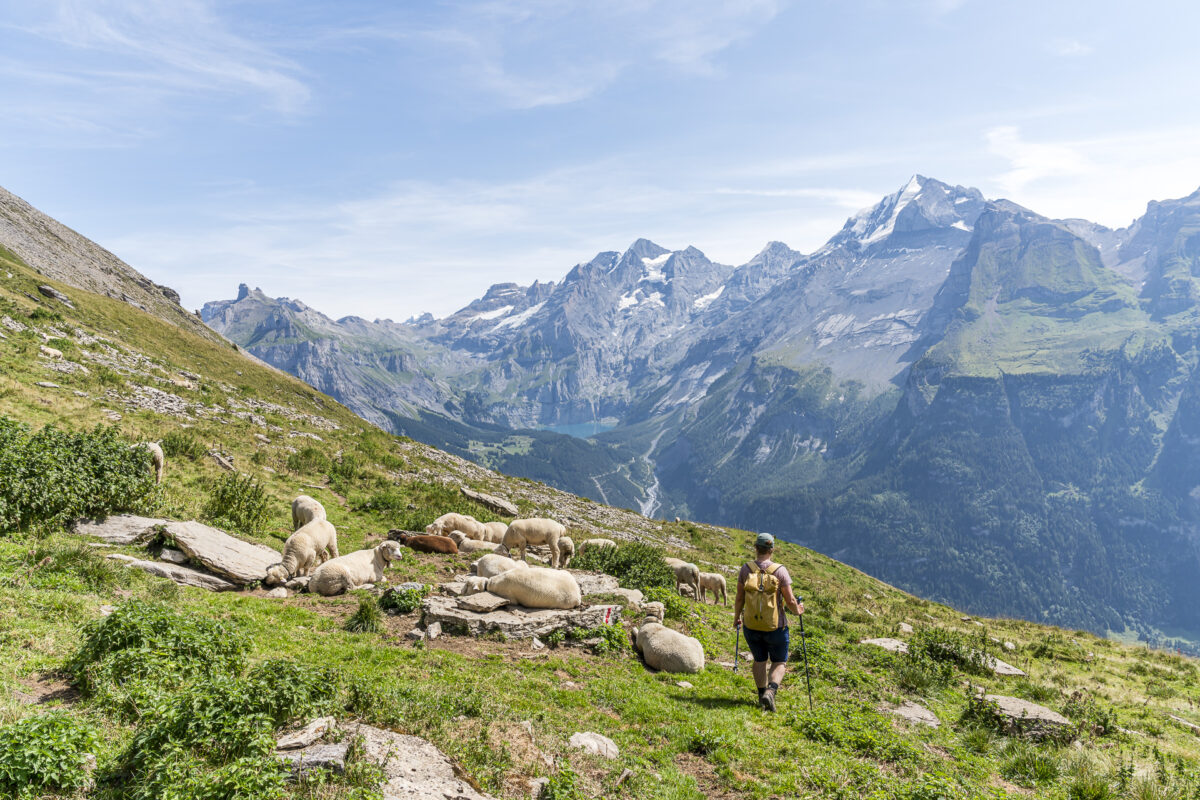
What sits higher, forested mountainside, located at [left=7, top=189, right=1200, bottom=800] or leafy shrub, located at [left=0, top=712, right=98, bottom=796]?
leafy shrub, located at [left=0, top=712, right=98, bottom=796]

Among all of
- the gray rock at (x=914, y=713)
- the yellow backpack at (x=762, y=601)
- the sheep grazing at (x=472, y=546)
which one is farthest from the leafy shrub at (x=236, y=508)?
the gray rock at (x=914, y=713)

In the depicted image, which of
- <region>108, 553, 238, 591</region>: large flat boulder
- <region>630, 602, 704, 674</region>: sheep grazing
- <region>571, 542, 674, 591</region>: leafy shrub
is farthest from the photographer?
<region>571, 542, 674, 591</region>: leafy shrub

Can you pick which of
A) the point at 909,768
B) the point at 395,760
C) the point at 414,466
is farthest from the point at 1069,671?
the point at 414,466

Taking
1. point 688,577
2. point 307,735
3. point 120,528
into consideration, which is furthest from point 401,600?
point 688,577

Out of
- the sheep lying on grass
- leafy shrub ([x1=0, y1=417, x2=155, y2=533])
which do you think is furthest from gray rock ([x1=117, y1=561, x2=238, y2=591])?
the sheep lying on grass

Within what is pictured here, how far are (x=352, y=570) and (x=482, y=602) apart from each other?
4944 millimetres

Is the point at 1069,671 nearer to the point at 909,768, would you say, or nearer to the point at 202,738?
the point at 909,768

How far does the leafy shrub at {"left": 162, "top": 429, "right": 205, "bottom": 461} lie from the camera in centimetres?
2542

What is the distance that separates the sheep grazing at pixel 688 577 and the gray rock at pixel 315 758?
2094 cm

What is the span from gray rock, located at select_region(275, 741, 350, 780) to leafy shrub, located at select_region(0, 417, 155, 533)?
41.5ft

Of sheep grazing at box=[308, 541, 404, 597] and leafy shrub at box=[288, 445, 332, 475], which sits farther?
leafy shrub at box=[288, 445, 332, 475]

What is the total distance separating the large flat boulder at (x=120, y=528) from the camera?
14.9m

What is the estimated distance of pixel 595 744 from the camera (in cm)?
979

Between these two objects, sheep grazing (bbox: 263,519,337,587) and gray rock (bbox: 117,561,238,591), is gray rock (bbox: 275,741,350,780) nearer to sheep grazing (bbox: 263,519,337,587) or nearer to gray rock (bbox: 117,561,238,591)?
gray rock (bbox: 117,561,238,591)
